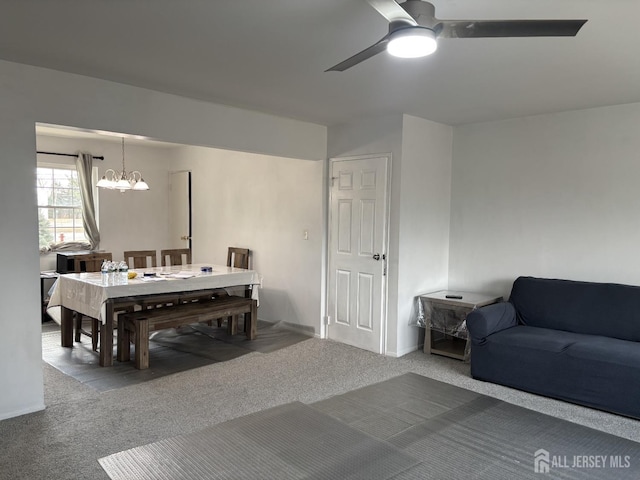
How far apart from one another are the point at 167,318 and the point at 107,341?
55cm

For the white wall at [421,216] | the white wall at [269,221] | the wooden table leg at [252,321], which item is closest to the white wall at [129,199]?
the white wall at [269,221]

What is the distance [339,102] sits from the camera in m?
4.03

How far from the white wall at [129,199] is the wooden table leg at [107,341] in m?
2.74

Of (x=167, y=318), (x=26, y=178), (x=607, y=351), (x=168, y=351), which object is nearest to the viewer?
(x=26, y=178)

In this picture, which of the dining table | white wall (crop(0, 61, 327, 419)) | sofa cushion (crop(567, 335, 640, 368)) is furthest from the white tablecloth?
sofa cushion (crop(567, 335, 640, 368))

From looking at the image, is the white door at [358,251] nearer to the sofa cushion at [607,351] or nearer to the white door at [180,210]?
the sofa cushion at [607,351]

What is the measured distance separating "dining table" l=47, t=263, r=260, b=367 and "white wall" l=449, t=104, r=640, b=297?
2.51m

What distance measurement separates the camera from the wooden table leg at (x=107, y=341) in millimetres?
4215

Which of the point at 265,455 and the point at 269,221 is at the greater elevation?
the point at 269,221

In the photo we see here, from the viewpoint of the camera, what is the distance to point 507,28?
182 centimetres

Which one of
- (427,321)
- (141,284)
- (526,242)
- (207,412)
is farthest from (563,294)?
(141,284)

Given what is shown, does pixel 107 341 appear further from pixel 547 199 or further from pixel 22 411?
pixel 547 199

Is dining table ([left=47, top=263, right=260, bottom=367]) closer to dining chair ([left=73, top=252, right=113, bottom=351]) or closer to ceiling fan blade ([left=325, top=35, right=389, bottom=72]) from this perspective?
dining chair ([left=73, top=252, right=113, bottom=351])

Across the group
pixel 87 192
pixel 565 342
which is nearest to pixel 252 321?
pixel 565 342
